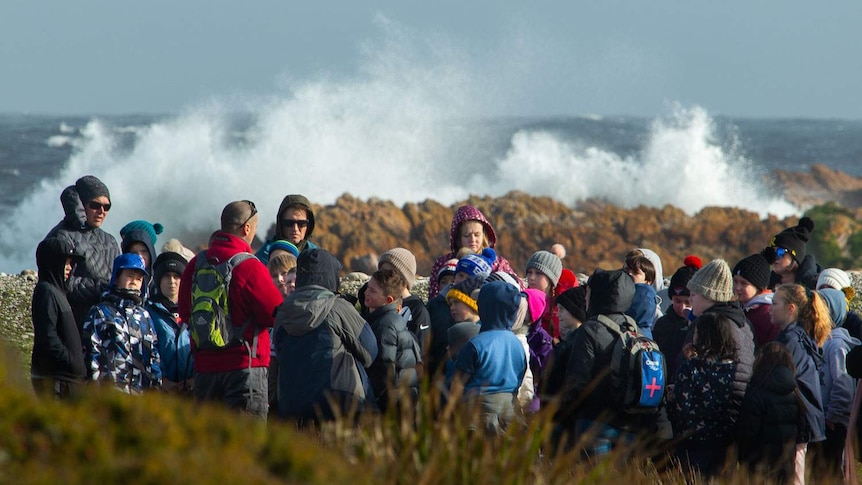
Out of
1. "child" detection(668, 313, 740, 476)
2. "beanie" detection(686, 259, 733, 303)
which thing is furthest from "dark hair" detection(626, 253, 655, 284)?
"child" detection(668, 313, 740, 476)

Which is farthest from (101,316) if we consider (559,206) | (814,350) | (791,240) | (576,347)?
(559,206)

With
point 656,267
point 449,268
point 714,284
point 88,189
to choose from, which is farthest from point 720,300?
point 88,189

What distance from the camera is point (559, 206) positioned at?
113 feet

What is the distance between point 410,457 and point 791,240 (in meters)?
6.02

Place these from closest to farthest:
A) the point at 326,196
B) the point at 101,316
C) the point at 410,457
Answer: the point at 410,457 → the point at 101,316 → the point at 326,196

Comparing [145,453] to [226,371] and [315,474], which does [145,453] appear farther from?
[226,371]

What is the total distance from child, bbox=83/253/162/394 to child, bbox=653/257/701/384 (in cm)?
356

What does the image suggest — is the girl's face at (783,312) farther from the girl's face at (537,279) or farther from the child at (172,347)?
the child at (172,347)

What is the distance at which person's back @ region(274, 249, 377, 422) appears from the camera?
657 cm

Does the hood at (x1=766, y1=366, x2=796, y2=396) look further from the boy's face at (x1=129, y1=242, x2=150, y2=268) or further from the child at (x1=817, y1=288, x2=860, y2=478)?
the boy's face at (x1=129, y1=242, x2=150, y2=268)

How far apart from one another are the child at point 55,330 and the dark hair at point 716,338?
391 centimetres

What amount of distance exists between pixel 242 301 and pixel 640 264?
351cm

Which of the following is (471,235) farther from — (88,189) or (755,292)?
(88,189)

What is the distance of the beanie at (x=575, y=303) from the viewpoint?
7434 millimetres
